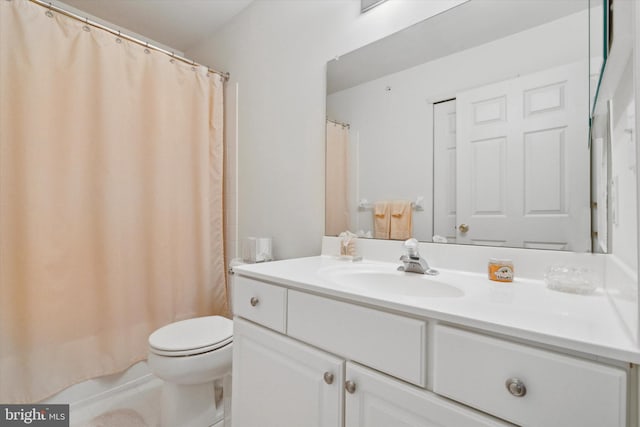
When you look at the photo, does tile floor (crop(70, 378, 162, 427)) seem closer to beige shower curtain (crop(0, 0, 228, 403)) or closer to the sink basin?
beige shower curtain (crop(0, 0, 228, 403))

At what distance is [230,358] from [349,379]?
82cm

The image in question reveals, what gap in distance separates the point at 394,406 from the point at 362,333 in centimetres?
17

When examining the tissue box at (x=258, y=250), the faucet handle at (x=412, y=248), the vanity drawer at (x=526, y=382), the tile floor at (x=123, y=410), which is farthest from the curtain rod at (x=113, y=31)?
the vanity drawer at (x=526, y=382)

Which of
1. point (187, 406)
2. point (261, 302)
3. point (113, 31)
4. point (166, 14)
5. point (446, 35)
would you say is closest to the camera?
point (261, 302)

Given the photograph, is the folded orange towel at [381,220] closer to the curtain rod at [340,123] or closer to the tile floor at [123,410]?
the curtain rod at [340,123]

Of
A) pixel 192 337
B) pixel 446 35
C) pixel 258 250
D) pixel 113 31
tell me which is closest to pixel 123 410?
pixel 192 337

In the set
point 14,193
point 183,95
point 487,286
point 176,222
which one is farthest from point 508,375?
point 183,95

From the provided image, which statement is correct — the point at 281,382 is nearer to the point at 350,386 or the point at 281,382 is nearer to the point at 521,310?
the point at 350,386

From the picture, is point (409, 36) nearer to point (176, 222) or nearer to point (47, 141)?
point (176, 222)

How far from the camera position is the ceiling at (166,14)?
6.29ft

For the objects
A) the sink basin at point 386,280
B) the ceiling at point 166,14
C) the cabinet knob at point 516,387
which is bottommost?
the cabinet knob at point 516,387

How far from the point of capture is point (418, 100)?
125cm

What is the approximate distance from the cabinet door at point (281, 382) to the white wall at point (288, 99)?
0.66m

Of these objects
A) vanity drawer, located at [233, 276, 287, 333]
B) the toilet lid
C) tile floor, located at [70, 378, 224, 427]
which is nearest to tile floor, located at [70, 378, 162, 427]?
tile floor, located at [70, 378, 224, 427]
